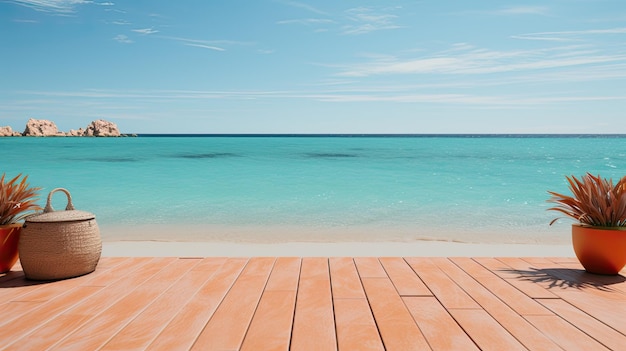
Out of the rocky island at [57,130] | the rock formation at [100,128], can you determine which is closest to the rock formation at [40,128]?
the rocky island at [57,130]

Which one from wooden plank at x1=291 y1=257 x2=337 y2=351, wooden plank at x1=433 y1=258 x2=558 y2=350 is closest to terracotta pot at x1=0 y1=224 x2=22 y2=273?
wooden plank at x1=291 y1=257 x2=337 y2=351

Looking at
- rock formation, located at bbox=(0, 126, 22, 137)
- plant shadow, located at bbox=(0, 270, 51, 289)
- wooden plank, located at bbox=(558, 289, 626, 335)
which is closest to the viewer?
wooden plank, located at bbox=(558, 289, 626, 335)

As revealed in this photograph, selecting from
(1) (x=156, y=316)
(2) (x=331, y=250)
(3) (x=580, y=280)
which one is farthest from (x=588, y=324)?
(2) (x=331, y=250)

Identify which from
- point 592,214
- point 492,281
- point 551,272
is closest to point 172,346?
point 492,281

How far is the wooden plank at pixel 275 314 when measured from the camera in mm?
2072

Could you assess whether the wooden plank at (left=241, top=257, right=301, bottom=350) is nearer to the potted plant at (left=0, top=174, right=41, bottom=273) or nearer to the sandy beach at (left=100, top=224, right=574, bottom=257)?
the sandy beach at (left=100, top=224, right=574, bottom=257)

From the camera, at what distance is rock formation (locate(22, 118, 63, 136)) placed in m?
81.2

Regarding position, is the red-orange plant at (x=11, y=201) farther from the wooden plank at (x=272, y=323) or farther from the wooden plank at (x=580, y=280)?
the wooden plank at (x=580, y=280)

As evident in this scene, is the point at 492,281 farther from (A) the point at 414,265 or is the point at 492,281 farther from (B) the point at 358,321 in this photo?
(B) the point at 358,321

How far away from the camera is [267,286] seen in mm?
2941

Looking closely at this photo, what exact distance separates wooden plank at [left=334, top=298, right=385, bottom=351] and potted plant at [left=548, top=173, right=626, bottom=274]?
176 cm

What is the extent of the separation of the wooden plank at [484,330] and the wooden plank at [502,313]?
0.10 ft

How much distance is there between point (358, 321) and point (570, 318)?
1.15 metres

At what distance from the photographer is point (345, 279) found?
3.11m
